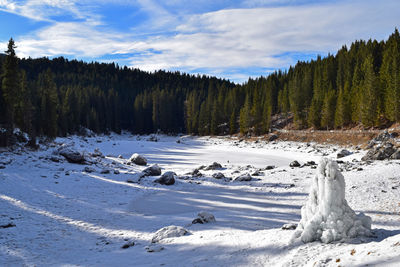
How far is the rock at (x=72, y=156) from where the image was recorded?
2942 cm

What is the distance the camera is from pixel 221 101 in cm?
9662

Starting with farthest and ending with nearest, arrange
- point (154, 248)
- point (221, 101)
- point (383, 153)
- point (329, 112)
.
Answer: point (221, 101) < point (329, 112) < point (383, 153) < point (154, 248)

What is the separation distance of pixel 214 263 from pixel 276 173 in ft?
63.5

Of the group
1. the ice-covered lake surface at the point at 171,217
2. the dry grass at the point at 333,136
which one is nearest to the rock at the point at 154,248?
the ice-covered lake surface at the point at 171,217

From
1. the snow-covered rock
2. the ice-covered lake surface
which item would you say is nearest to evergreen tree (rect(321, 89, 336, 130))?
the ice-covered lake surface

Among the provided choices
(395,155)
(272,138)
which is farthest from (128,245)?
(272,138)

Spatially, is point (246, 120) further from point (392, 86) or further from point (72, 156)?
point (72, 156)

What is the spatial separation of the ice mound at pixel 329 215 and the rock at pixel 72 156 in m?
26.7

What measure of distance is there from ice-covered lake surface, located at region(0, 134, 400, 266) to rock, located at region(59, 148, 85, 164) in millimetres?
1770

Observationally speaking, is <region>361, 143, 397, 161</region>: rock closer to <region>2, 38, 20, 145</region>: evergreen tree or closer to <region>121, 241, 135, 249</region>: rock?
<region>121, 241, 135, 249</region>: rock

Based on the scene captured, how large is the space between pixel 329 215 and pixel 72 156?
2802cm

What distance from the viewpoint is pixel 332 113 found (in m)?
61.5

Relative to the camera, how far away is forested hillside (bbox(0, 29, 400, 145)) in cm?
4600

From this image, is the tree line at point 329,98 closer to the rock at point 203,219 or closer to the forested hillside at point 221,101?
the forested hillside at point 221,101
